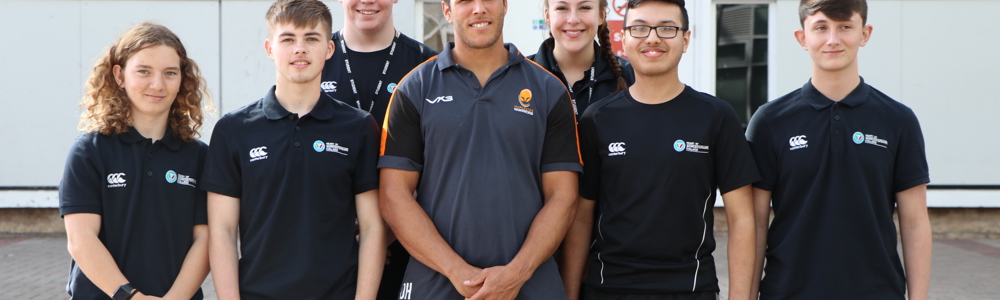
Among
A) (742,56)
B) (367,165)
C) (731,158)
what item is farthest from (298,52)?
(742,56)

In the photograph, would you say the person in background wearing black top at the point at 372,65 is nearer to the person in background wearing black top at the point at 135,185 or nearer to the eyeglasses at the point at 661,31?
the person in background wearing black top at the point at 135,185

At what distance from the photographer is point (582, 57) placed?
4.15 meters

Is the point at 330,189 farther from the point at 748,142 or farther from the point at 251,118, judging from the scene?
the point at 748,142

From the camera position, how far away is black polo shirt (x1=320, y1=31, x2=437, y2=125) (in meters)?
3.98

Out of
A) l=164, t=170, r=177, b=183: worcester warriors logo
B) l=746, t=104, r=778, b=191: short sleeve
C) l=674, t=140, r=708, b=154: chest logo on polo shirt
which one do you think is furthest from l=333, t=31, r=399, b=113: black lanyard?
l=746, t=104, r=778, b=191: short sleeve

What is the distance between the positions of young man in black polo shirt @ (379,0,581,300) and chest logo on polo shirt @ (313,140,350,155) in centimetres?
17

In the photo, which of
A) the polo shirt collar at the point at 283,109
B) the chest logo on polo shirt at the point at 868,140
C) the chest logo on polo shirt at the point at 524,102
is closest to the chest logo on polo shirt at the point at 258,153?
the polo shirt collar at the point at 283,109

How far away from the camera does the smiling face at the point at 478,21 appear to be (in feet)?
10.8

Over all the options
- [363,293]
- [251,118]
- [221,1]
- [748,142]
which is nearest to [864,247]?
[748,142]

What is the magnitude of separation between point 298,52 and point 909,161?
95.6 inches

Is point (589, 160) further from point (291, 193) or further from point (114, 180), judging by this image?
point (114, 180)

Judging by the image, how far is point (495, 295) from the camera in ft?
10.1

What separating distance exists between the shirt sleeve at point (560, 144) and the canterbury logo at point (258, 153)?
105 cm

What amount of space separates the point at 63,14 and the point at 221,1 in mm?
1793
